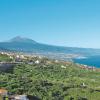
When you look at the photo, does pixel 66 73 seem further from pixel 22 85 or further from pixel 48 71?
pixel 22 85

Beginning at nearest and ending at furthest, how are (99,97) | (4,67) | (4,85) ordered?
(4,85) → (99,97) → (4,67)

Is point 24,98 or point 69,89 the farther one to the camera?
point 69,89

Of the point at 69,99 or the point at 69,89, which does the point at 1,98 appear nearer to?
the point at 69,99

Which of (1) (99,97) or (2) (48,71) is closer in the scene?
(1) (99,97)

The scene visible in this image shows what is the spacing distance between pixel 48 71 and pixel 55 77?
549cm

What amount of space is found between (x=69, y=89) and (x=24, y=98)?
19315 mm

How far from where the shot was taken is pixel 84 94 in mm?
53344

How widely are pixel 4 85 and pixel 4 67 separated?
1729cm

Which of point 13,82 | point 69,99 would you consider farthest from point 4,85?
point 69,99

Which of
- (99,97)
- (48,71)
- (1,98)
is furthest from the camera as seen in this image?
(48,71)

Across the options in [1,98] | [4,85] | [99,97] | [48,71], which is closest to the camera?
[1,98]

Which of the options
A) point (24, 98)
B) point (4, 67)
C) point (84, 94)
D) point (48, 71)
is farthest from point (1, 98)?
point (48, 71)

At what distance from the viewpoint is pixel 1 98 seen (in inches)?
1377

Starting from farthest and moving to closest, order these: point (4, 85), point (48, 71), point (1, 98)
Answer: point (48, 71), point (4, 85), point (1, 98)
